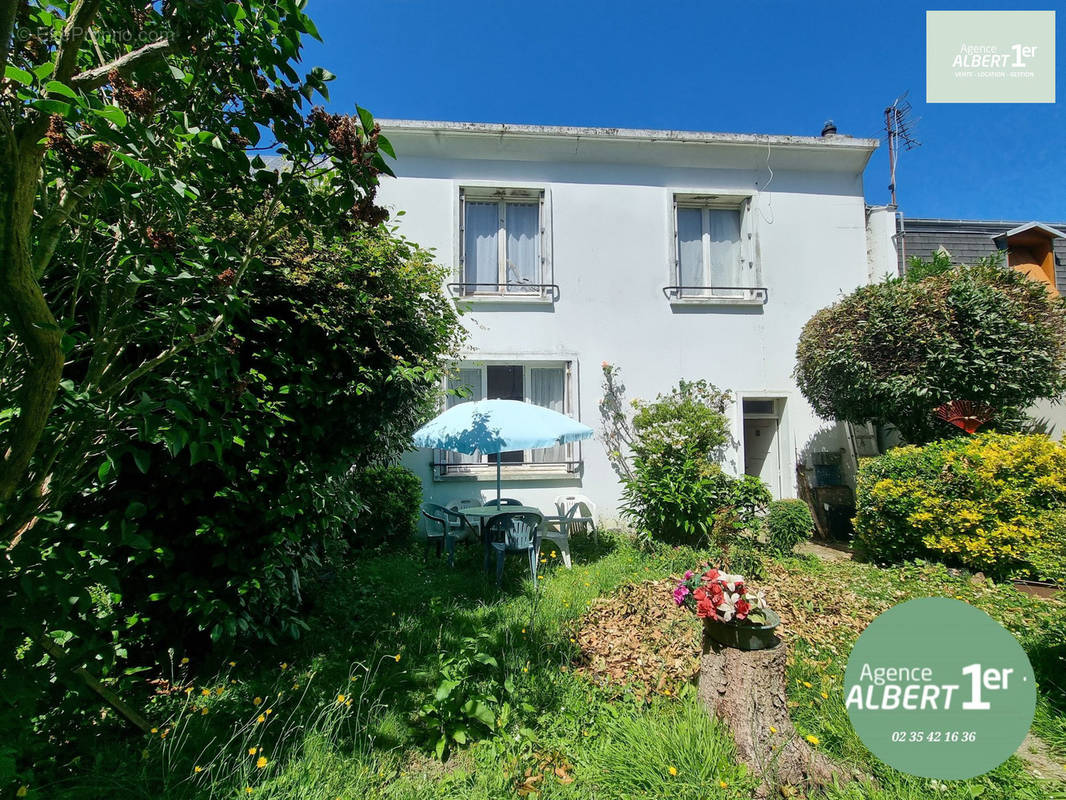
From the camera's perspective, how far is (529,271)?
25.6 ft

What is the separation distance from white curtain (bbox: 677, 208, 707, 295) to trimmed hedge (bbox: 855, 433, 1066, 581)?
4.15m

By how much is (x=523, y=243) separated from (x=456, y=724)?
23.5 feet

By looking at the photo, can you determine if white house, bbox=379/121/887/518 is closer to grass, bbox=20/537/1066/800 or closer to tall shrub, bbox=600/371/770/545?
tall shrub, bbox=600/371/770/545

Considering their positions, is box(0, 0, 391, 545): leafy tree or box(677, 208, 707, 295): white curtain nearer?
box(0, 0, 391, 545): leafy tree

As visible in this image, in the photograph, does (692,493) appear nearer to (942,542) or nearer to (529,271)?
(942,542)

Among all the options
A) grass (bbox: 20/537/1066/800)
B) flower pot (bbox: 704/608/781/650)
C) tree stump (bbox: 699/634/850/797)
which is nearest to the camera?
grass (bbox: 20/537/1066/800)

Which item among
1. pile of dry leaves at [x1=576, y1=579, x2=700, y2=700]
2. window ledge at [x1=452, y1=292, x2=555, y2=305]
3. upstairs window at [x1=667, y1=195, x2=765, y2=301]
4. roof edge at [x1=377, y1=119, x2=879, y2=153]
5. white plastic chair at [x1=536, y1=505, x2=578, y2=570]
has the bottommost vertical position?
pile of dry leaves at [x1=576, y1=579, x2=700, y2=700]

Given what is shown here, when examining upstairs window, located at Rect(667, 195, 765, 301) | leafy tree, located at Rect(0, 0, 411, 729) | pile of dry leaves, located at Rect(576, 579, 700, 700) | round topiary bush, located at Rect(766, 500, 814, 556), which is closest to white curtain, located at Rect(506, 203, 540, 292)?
upstairs window, located at Rect(667, 195, 765, 301)

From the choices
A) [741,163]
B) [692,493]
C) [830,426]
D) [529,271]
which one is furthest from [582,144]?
[830,426]

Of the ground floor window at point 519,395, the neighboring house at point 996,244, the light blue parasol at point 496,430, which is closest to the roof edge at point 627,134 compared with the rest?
the neighboring house at point 996,244

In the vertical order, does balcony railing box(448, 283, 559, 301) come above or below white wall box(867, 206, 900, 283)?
below

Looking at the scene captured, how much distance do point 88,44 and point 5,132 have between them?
3.73ft

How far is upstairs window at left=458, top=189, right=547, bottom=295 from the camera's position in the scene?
7.68 metres

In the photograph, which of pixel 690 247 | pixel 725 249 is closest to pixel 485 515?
pixel 690 247
